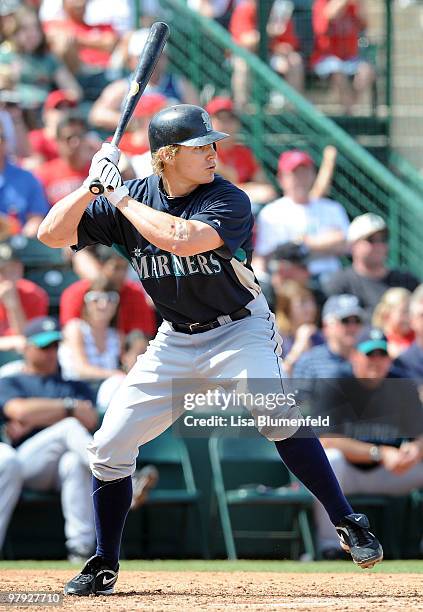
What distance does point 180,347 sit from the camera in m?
4.73

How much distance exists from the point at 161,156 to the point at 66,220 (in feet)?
1.50

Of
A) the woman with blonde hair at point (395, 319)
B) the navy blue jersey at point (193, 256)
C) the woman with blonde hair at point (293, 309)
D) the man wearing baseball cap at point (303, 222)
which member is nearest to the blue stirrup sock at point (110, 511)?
the navy blue jersey at point (193, 256)

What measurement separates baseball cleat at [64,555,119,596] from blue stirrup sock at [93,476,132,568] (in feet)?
0.09

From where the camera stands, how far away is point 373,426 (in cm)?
742

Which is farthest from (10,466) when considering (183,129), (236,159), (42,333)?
(236,159)

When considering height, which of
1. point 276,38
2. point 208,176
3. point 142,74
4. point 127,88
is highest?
point 276,38

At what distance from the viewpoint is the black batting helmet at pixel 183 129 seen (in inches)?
182

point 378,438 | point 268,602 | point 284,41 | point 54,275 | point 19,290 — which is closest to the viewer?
point 268,602

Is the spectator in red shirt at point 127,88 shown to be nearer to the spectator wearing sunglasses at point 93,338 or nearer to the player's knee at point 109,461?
the spectator wearing sunglasses at point 93,338

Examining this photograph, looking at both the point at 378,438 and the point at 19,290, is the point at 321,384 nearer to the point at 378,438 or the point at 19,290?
the point at 378,438

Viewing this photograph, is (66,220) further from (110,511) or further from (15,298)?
(15,298)

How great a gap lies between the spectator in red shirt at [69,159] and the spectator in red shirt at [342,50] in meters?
3.35

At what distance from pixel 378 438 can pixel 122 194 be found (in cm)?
344

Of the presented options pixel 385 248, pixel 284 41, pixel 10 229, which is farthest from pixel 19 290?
pixel 284 41
